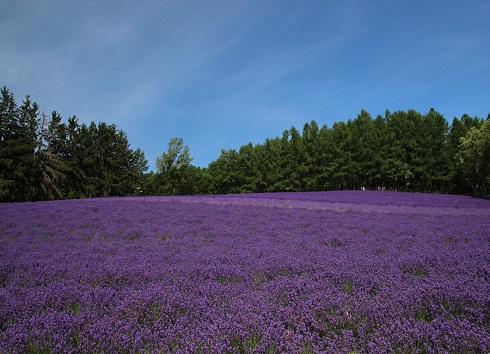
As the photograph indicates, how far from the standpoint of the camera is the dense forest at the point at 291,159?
37.0 metres

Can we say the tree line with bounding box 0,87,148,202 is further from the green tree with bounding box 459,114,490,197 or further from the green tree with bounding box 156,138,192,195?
the green tree with bounding box 459,114,490,197

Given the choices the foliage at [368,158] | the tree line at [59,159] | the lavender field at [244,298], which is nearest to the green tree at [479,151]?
the foliage at [368,158]

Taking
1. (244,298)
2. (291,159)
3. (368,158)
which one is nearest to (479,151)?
(368,158)

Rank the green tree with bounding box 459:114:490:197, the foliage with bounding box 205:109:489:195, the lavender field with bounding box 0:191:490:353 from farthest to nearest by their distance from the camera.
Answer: the foliage with bounding box 205:109:489:195 < the green tree with bounding box 459:114:490:197 < the lavender field with bounding box 0:191:490:353

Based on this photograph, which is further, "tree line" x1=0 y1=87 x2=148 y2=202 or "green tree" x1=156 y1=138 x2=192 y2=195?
"green tree" x1=156 y1=138 x2=192 y2=195

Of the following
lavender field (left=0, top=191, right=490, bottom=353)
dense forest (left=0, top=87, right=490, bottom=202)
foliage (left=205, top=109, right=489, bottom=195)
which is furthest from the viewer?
foliage (left=205, top=109, right=489, bottom=195)

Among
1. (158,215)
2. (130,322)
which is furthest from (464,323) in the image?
(158,215)

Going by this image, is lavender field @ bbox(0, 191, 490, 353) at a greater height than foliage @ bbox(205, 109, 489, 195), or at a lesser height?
lesser

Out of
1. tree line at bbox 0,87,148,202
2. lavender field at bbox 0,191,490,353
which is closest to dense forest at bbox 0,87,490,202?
tree line at bbox 0,87,148,202

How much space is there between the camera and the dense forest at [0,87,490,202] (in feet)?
121

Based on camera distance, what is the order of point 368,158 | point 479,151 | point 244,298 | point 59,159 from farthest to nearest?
point 368,158
point 59,159
point 479,151
point 244,298

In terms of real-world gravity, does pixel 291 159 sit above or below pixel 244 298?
above

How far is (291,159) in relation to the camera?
49625 mm

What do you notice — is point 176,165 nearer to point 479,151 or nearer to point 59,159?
point 59,159
